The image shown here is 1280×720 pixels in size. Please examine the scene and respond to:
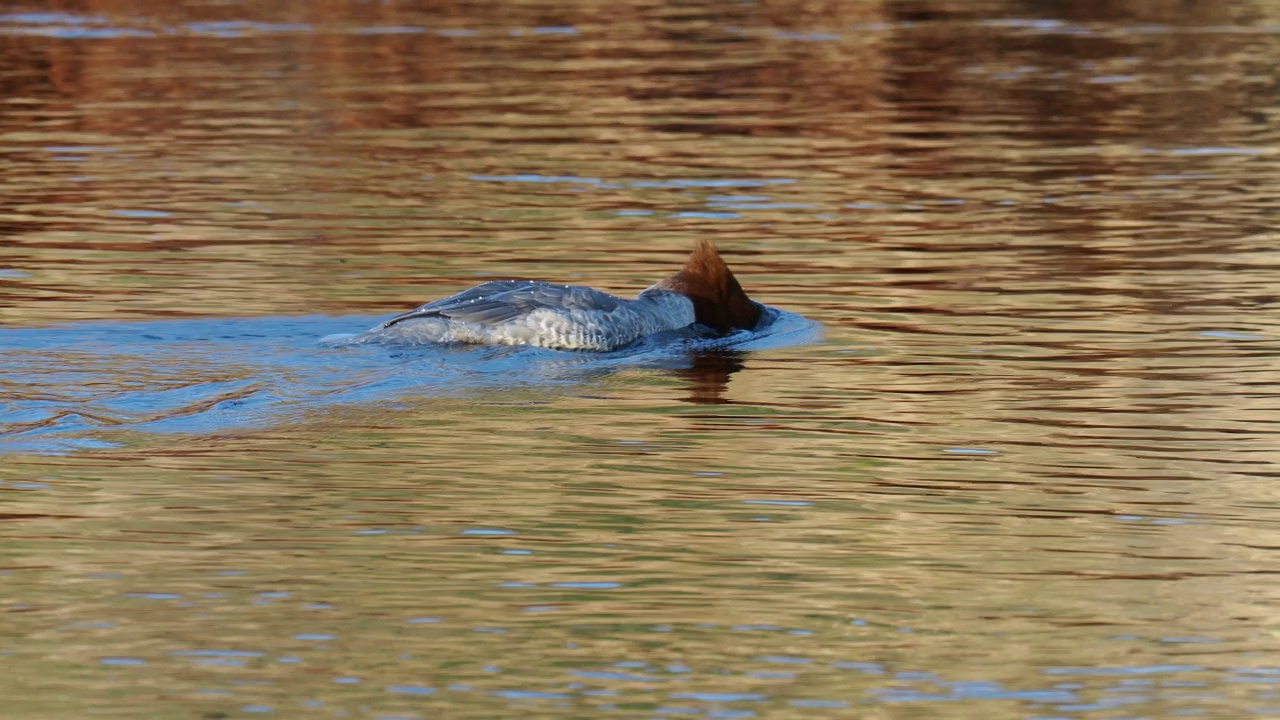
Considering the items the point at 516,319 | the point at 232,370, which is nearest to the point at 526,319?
the point at 516,319

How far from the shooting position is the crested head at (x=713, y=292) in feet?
41.0

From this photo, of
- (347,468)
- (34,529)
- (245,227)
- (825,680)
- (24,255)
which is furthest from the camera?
(245,227)

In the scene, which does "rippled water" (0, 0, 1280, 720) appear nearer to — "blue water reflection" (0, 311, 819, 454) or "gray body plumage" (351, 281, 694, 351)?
"blue water reflection" (0, 311, 819, 454)

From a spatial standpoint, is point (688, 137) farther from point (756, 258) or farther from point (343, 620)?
point (343, 620)

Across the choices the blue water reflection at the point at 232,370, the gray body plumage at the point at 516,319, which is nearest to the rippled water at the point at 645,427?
the blue water reflection at the point at 232,370

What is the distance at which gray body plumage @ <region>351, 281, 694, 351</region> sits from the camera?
11578mm

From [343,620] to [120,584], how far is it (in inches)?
33.9

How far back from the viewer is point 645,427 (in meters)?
9.80

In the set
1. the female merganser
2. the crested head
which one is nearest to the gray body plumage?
the female merganser

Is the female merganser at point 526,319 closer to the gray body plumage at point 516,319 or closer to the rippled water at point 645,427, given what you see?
the gray body plumage at point 516,319

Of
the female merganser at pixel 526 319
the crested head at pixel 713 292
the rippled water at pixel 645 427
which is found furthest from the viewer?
the crested head at pixel 713 292

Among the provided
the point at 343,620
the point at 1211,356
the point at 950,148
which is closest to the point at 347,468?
the point at 343,620

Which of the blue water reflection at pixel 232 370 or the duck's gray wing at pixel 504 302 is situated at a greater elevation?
the duck's gray wing at pixel 504 302

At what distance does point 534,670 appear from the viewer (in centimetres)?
648
